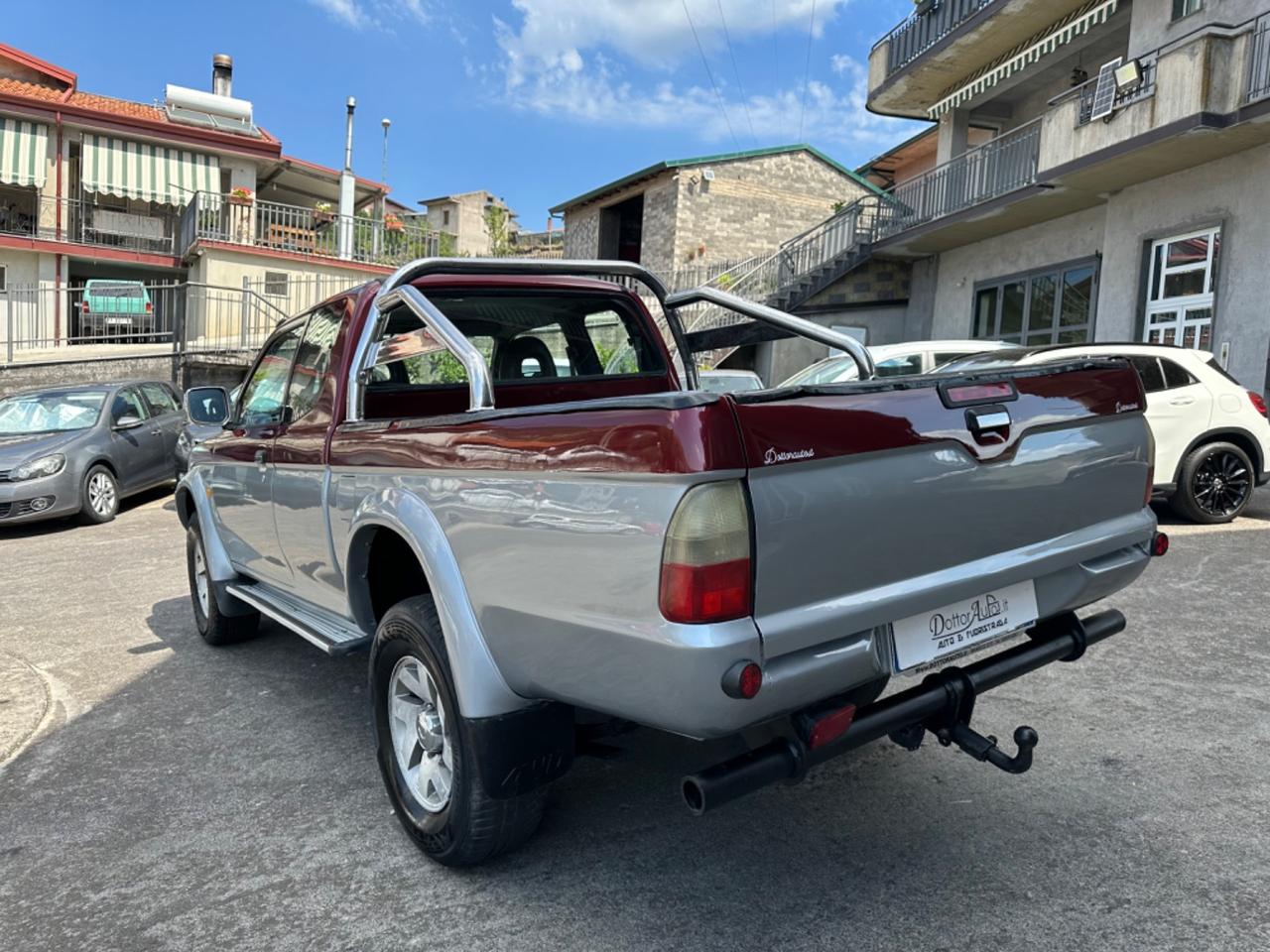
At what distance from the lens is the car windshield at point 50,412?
10211 mm

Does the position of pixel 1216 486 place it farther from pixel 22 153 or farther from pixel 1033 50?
pixel 22 153

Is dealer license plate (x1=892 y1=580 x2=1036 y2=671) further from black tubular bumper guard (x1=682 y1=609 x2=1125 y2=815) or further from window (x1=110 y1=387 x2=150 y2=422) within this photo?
window (x1=110 y1=387 x2=150 y2=422)

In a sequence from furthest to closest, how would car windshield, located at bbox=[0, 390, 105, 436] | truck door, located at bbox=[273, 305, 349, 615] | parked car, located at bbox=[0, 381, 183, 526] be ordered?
car windshield, located at bbox=[0, 390, 105, 436] < parked car, located at bbox=[0, 381, 183, 526] < truck door, located at bbox=[273, 305, 349, 615]

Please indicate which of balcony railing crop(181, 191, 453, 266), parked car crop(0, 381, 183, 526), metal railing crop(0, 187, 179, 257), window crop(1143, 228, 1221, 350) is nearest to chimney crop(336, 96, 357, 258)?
balcony railing crop(181, 191, 453, 266)

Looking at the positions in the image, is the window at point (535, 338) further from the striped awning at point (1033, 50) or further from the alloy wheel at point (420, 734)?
the striped awning at point (1033, 50)

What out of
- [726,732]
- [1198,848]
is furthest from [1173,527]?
[726,732]

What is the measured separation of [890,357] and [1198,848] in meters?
7.69

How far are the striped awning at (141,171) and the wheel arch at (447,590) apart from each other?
25435 millimetres

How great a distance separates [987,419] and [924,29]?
65.5 ft

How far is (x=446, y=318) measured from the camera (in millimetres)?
3305

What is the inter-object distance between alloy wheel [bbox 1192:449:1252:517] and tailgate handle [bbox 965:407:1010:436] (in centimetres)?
696

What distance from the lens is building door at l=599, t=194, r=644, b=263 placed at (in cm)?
3278

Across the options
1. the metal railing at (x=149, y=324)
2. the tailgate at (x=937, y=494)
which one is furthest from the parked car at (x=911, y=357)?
the metal railing at (x=149, y=324)

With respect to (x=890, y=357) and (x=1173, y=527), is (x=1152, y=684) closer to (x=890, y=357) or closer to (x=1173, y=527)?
(x=1173, y=527)
